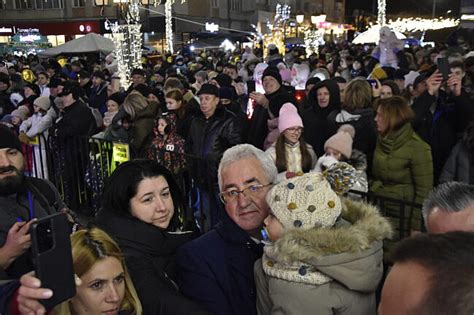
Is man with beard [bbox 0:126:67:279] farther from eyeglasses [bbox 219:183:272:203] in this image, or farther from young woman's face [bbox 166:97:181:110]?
young woman's face [bbox 166:97:181:110]

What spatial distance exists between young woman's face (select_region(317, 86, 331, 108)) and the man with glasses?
4.06 metres

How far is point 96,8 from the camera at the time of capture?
150 feet

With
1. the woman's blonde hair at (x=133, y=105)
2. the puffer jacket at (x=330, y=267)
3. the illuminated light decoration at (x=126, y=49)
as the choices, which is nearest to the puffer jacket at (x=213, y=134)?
the woman's blonde hair at (x=133, y=105)

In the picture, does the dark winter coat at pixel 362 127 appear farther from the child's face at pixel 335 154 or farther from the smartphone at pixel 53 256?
the smartphone at pixel 53 256

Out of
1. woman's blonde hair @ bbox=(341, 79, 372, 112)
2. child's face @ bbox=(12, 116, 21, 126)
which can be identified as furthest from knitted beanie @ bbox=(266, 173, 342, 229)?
child's face @ bbox=(12, 116, 21, 126)

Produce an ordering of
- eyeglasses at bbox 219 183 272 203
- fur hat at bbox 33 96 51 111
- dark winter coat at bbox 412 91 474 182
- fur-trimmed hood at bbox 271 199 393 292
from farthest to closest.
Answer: fur hat at bbox 33 96 51 111 < dark winter coat at bbox 412 91 474 182 < eyeglasses at bbox 219 183 272 203 < fur-trimmed hood at bbox 271 199 393 292

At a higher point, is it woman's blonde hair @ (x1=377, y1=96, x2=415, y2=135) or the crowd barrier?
woman's blonde hair @ (x1=377, y1=96, x2=415, y2=135)

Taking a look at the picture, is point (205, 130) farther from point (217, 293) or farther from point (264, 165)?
point (217, 293)

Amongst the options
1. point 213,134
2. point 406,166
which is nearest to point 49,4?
point 213,134

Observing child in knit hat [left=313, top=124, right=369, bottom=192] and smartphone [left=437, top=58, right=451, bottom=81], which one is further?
smartphone [left=437, top=58, right=451, bottom=81]

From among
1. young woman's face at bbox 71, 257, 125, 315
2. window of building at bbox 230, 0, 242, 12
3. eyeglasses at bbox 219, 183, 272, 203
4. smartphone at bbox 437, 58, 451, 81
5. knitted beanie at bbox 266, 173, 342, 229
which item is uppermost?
window of building at bbox 230, 0, 242, 12

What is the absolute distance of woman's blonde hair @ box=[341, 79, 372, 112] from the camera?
6.16 meters

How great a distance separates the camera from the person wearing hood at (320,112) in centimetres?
623

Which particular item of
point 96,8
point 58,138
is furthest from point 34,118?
point 96,8
